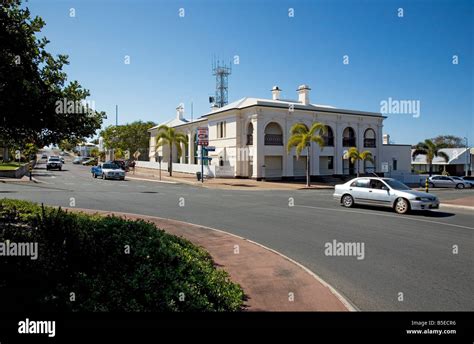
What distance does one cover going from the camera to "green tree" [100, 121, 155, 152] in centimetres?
6975

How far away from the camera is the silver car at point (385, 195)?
14.3 metres

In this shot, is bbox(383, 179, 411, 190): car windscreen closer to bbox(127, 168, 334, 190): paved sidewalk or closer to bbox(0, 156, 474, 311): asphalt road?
bbox(0, 156, 474, 311): asphalt road

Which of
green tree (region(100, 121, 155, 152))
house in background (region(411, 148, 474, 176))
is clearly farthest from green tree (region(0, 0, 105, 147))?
house in background (region(411, 148, 474, 176))

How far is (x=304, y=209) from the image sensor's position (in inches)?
622

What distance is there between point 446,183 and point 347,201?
3004cm

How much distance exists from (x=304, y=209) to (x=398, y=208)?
383cm

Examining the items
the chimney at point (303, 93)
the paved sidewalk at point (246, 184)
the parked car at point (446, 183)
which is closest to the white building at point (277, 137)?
the chimney at point (303, 93)

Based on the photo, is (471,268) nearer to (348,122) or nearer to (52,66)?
(52,66)

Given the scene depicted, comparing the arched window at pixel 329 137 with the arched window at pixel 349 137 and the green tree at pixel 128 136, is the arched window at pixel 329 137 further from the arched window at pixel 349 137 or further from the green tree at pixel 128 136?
the green tree at pixel 128 136

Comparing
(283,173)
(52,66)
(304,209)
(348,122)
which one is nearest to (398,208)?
(304,209)

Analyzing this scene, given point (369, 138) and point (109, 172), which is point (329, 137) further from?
point (109, 172)

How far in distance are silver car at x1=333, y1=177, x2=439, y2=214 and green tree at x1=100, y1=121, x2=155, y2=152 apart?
58950 mm

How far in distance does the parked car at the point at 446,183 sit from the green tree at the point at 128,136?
50917 millimetres

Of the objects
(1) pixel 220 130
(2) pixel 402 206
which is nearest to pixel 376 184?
(2) pixel 402 206
